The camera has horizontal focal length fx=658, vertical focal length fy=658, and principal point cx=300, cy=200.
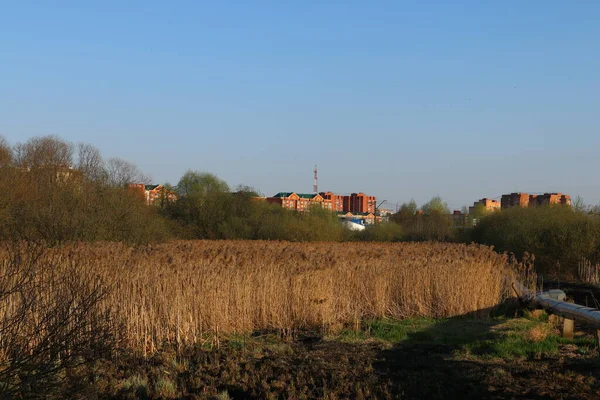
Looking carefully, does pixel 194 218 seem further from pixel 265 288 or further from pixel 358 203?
pixel 358 203

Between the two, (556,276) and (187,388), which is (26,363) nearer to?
(187,388)

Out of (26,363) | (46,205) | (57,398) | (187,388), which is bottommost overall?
(187,388)

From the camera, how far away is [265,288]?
39.9 ft

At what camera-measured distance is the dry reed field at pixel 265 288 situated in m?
10.2

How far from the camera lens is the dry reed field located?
10164mm

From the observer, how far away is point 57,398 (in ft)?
17.3

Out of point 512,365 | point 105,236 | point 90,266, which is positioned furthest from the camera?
point 105,236

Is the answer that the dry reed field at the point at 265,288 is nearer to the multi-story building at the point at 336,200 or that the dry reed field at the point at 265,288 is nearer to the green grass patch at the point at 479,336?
the green grass patch at the point at 479,336

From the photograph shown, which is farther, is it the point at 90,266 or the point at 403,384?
the point at 90,266

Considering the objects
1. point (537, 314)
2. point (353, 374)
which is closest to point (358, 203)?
point (537, 314)

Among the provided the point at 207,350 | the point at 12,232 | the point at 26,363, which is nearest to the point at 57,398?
the point at 26,363

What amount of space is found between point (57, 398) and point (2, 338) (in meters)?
0.66

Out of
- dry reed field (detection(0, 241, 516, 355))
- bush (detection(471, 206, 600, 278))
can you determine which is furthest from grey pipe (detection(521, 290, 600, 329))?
bush (detection(471, 206, 600, 278))

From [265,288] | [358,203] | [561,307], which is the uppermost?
[358,203]
